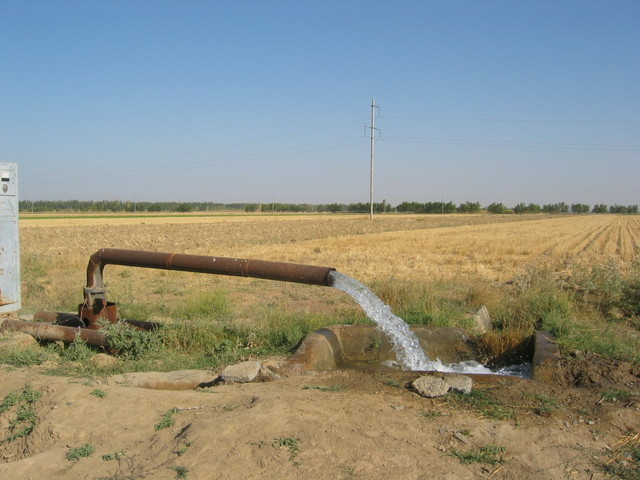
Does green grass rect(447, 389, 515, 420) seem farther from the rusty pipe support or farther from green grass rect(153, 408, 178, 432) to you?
green grass rect(153, 408, 178, 432)

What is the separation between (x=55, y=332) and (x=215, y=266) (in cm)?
238

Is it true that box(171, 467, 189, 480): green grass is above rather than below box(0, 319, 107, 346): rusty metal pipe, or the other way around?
below

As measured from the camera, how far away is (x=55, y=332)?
707 cm

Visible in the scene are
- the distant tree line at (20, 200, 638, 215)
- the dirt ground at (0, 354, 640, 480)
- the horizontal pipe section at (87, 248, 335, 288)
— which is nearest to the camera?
the dirt ground at (0, 354, 640, 480)

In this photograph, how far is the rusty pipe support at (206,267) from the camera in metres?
6.17

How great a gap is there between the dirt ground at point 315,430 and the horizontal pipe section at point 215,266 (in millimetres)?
1214

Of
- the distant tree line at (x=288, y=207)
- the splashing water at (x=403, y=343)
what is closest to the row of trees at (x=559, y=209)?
the distant tree line at (x=288, y=207)

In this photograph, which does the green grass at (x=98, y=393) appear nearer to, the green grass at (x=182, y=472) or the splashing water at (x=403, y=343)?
the green grass at (x=182, y=472)

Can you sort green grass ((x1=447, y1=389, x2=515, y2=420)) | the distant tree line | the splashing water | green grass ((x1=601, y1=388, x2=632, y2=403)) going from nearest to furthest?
green grass ((x1=447, y1=389, x2=515, y2=420))
green grass ((x1=601, y1=388, x2=632, y2=403))
the splashing water
the distant tree line

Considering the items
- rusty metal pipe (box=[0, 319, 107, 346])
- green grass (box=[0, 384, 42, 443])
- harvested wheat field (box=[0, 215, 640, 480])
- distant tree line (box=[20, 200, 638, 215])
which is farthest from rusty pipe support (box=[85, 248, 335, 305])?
distant tree line (box=[20, 200, 638, 215])

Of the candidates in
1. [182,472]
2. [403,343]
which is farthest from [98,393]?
[403,343]

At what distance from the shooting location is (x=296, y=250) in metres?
23.9

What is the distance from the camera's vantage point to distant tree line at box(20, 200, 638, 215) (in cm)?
10838

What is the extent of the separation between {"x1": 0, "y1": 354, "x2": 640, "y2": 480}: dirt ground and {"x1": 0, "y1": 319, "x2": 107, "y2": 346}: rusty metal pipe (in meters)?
1.30
